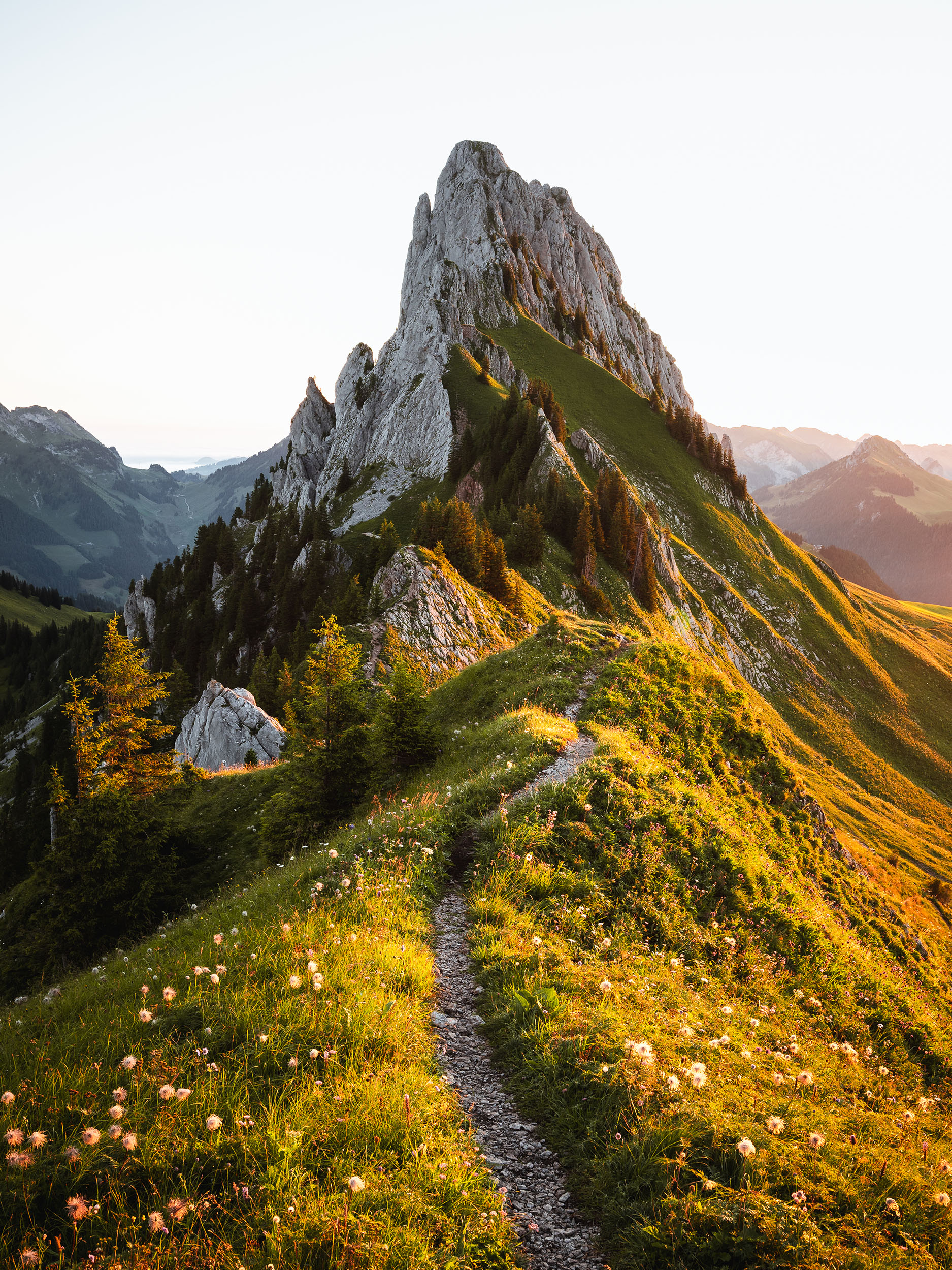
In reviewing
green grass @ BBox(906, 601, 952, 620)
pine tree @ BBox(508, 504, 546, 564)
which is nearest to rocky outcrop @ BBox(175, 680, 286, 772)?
pine tree @ BBox(508, 504, 546, 564)

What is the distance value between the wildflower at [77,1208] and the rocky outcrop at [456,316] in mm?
83644

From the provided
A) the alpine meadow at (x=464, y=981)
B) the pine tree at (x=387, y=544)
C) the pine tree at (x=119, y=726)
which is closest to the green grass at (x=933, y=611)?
the alpine meadow at (x=464, y=981)

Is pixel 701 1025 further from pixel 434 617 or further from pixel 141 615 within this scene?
pixel 141 615

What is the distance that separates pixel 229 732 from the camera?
120 feet

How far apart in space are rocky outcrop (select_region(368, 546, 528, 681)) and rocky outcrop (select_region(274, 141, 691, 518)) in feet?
155

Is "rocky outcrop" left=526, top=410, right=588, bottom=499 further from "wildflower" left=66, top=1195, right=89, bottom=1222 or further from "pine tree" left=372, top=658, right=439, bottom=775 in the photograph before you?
"wildflower" left=66, top=1195, right=89, bottom=1222

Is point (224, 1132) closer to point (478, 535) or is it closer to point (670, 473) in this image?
point (478, 535)

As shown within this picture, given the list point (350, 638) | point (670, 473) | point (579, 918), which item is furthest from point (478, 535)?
point (670, 473)

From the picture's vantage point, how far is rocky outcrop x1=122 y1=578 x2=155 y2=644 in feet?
367

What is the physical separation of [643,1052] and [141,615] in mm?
133167

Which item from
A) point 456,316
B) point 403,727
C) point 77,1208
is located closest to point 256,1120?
point 77,1208

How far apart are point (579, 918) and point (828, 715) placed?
3194 inches

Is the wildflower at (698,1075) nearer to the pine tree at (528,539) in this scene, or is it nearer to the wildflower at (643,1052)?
the wildflower at (643,1052)

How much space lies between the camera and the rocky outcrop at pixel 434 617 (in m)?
33.5
